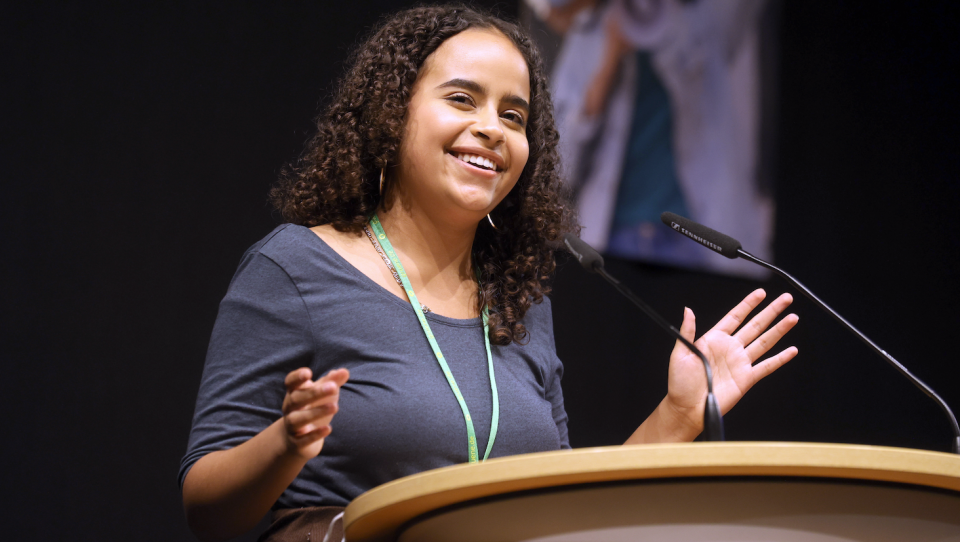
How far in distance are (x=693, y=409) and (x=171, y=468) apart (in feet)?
3.91

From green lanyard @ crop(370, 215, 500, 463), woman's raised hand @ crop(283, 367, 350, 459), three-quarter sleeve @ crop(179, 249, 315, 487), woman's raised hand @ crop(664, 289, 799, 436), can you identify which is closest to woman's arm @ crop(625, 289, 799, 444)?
woman's raised hand @ crop(664, 289, 799, 436)

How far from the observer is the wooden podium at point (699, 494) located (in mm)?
642

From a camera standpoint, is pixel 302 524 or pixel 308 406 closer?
pixel 308 406

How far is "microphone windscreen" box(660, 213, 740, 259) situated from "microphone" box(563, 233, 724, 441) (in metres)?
0.20

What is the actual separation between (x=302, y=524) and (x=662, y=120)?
1935 mm

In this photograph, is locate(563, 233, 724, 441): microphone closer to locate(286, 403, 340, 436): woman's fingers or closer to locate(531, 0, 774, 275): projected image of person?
locate(286, 403, 340, 436): woman's fingers

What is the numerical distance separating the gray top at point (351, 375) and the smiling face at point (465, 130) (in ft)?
0.72

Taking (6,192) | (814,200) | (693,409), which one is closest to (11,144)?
(6,192)

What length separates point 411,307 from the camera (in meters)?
1.40

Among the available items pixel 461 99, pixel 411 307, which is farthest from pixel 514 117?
pixel 411 307

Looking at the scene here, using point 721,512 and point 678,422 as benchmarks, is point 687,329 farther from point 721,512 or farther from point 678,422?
point 721,512

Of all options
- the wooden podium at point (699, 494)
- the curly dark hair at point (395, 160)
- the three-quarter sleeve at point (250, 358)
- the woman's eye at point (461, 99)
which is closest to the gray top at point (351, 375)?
the three-quarter sleeve at point (250, 358)

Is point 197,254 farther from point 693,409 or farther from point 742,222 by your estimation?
point 742,222

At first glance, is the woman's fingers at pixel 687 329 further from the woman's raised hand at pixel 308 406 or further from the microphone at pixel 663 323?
the woman's raised hand at pixel 308 406
